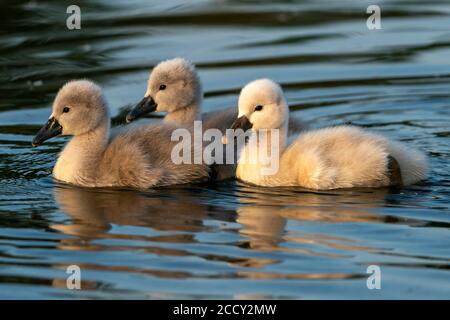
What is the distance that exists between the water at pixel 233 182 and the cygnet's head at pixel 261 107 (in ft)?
1.44

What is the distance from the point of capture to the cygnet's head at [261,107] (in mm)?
8219

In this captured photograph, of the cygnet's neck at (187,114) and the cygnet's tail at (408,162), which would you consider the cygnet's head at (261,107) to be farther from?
the cygnet's neck at (187,114)

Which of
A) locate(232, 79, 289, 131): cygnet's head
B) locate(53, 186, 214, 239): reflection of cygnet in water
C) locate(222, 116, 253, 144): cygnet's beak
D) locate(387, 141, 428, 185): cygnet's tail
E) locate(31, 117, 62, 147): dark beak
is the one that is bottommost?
locate(53, 186, 214, 239): reflection of cygnet in water

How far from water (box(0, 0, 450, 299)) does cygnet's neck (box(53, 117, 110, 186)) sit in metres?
0.12

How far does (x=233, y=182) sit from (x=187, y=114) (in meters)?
0.99

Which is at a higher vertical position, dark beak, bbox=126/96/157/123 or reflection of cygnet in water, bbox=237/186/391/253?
dark beak, bbox=126/96/157/123

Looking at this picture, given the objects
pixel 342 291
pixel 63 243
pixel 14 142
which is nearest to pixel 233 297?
pixel 342 291

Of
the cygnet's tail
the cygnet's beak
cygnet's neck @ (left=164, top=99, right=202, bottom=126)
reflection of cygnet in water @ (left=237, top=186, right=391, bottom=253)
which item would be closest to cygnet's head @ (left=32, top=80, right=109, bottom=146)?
cygnet's neck @ (left=164, top=99, right=202, bottom=126)

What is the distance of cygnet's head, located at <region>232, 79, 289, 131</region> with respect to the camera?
8219 millimetres

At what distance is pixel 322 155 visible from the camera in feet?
25.9

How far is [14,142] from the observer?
9.63 meters

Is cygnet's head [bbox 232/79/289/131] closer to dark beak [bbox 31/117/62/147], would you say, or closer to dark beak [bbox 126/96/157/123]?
dark beak [bbox 126/96/157/123]

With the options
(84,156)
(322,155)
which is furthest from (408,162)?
(84,156)
